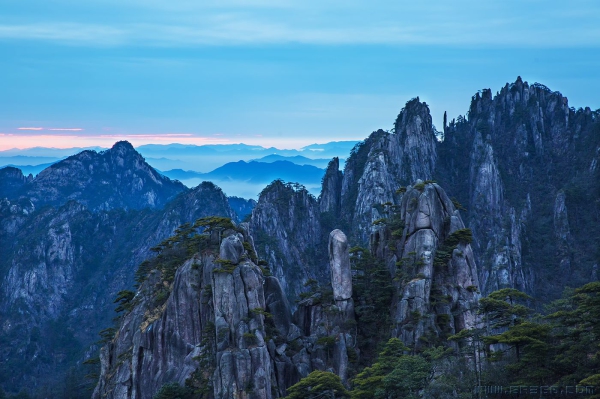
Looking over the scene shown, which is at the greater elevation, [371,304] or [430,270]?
[430,270]

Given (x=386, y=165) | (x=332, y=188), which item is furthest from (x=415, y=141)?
(x=332, y=188)

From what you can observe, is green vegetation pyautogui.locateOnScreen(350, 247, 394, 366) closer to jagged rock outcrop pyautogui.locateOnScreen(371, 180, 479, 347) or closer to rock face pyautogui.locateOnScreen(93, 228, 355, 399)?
jagged rock outcrop pyautogui.locateOnScreen(371, 180, 479, 347)

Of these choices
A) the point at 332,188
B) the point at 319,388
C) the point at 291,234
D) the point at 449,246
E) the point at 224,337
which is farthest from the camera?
the point at 332,188

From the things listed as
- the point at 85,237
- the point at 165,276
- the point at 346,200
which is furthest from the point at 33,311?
the point at 165,276

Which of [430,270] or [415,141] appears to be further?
[415,141]

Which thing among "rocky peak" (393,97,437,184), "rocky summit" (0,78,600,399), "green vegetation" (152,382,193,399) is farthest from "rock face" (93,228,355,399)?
"rocky peak" (393,97,437,184)

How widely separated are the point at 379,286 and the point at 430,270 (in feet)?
18.5

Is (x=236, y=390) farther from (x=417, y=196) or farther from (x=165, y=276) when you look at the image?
(x=417, y=196)

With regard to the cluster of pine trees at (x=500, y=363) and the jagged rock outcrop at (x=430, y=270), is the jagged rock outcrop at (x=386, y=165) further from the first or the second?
the cluster of pine trees at (x=500, y=363)

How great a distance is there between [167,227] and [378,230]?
122 m

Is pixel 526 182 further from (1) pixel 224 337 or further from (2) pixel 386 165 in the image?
(1) pixel 224 337

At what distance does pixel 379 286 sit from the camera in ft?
220

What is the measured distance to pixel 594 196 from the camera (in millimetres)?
132625

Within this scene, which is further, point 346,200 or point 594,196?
point 346,200
